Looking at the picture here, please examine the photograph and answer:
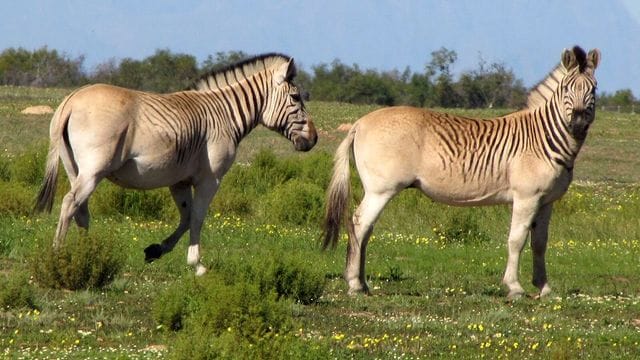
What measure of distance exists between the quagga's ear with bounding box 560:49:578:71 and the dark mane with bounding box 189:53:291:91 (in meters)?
3.14

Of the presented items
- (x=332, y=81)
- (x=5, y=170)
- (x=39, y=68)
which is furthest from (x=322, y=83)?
(x=5, y=170)

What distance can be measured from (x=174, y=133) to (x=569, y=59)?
402 cm

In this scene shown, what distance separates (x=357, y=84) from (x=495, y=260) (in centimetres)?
7210

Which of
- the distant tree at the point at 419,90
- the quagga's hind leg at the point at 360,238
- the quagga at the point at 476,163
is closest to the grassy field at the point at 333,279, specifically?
the quagga's hind leg at the point at 360,238

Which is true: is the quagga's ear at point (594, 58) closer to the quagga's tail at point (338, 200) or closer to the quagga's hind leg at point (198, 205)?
the quagga's tail at point (338, 200)

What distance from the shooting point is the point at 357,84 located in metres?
88.1

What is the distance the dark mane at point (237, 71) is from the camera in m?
14.6

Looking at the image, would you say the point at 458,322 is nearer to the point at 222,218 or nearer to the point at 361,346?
the point at 361,346

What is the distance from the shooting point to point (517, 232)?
42.7 ft

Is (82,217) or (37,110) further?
(37,110)

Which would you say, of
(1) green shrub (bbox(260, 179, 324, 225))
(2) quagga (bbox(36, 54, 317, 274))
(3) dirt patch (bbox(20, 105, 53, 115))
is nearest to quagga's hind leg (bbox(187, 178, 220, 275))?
(2) quagga (bbox(36, 54, 317, 274))

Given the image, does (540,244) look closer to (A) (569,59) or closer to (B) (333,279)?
(A) (569,59)

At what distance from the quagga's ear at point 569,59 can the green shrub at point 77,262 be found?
15.7ft

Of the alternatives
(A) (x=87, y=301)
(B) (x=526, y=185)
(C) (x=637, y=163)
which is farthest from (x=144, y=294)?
(C) (x=637, y=163)
